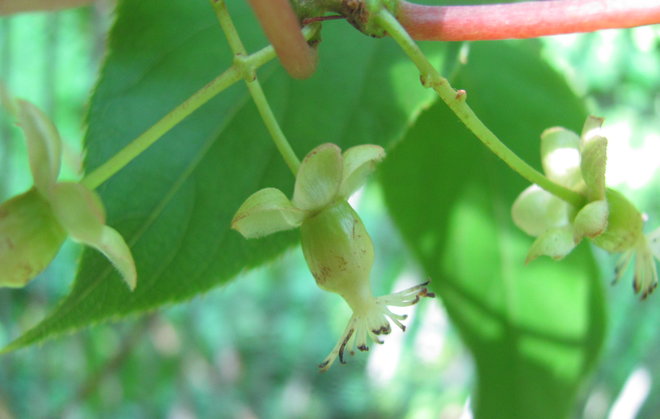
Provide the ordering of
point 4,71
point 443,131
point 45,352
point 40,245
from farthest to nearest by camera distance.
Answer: point 45,352
point 4,71
point 443,131
point 40,245

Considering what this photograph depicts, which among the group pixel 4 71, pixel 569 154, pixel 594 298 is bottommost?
pixel 594 298

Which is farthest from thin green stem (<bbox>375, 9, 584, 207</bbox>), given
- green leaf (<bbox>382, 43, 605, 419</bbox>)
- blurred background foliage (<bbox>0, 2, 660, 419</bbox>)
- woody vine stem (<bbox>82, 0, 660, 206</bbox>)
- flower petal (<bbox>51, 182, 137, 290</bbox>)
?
blurred background foliage (<bbox>0, 2, 660, 419</bbox>)

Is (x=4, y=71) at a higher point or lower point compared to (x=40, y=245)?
lower

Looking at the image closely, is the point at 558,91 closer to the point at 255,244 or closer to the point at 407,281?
the point at 255,244

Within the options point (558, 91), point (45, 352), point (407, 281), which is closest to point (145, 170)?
point (558, 91)

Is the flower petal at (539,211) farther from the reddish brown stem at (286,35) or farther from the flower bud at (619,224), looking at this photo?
the reddish brown stem at (286,35)

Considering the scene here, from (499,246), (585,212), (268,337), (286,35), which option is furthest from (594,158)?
(268,337)

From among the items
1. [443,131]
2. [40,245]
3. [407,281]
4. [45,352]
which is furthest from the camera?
[45,352]
